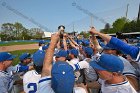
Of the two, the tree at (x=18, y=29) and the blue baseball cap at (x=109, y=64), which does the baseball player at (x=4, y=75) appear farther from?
the tree at (x=18, y=29)

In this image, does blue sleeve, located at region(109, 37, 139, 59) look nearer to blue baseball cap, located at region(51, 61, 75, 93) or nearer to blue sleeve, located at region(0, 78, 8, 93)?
blue baseball cap, located at region(51, 61, 75, 93)

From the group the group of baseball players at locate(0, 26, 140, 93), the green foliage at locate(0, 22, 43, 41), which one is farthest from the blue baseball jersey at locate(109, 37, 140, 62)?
the green foliage at locate(0, 22, 43, 41)

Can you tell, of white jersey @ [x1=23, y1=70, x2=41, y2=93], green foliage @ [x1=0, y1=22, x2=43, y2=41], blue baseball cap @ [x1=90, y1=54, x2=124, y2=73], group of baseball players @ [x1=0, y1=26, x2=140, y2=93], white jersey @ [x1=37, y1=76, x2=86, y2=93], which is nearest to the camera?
group of baseball players @ [x1=0, y1=26, x2=140, y2=93]

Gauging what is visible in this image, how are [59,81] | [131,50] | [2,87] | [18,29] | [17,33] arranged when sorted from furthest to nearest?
[18,29] → [17,33] → [2,87] → [131,50] → [59,81]

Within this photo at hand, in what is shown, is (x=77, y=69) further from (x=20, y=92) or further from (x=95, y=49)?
(x=20, y=92)

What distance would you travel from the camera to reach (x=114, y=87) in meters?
3.19

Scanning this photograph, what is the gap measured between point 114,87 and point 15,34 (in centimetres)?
8883

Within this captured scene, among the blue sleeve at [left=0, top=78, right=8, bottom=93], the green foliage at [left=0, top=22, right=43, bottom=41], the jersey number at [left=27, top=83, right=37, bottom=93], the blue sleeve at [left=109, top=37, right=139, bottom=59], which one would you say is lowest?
the green foliage at [left=0, top=22, right=43, bottom=41]

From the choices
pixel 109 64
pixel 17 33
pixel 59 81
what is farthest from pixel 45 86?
pixel 17 33

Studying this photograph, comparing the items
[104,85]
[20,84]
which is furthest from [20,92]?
[104,85]

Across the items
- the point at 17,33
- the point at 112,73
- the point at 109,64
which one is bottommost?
the point at 17,33

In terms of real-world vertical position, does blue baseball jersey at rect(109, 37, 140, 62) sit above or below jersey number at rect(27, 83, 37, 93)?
above

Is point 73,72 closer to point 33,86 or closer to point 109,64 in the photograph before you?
point 109,64

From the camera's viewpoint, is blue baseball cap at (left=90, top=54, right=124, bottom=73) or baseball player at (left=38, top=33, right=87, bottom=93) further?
blue baseball cap at (left=90, top=54, right=124, bottom=73)
